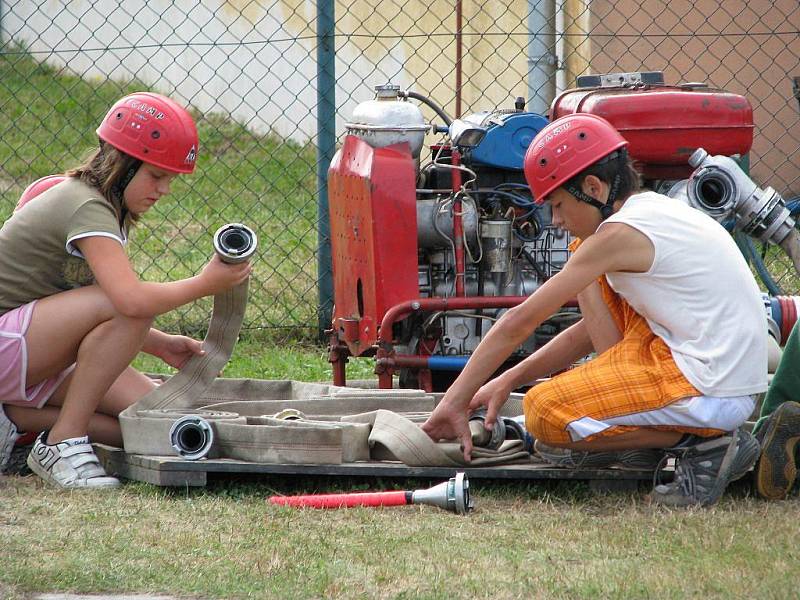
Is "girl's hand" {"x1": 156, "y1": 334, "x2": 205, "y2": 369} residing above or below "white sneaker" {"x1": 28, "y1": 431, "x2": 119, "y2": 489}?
above

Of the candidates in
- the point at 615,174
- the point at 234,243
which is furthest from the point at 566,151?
the point at 234,243

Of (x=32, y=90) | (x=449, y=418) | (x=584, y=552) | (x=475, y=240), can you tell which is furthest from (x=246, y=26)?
(x=584, y=552)

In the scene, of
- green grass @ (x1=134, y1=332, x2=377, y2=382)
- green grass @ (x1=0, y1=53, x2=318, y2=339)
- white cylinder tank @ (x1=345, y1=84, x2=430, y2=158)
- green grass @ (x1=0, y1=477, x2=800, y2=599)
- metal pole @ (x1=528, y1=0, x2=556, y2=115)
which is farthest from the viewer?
green grass @ (x1=0, y1=53, x2=318, y2=339)

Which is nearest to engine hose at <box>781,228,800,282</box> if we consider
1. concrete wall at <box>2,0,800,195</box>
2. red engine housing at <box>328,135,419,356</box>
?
red engine housing at <box>328,135,419,356</box>

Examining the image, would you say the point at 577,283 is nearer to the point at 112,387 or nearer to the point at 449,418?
the point at 449,418

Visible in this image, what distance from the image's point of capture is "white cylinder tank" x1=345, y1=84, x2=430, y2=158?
191 inches

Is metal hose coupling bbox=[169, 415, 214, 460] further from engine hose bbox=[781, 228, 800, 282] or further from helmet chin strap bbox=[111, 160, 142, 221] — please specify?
engine hose bbox=[781, 228, 800, 282]

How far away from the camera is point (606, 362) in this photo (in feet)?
12.3

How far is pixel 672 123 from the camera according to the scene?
15.6ft

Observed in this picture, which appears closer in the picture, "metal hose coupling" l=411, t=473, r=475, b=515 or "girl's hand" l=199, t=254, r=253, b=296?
"metal hose coupling" l=411, t=473, r=475, b=515

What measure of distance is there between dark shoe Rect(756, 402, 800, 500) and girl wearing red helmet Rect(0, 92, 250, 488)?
160 centimetres

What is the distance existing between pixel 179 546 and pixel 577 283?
125 cm

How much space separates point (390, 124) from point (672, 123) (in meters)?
1.01

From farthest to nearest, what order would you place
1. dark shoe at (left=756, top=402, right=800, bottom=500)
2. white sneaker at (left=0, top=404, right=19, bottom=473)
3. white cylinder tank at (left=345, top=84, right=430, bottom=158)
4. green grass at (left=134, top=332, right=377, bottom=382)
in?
1. green grass at (left=134, top=332, right=377, bottom=382)
2. white cylinder tank at (left=345, top=84, right=430, bottom=158)
3. white sneaker at (left=0, top=404, right=19, bottom=473)
4. dark shoe at (left=756, top=402, right=800, bottom=500)
